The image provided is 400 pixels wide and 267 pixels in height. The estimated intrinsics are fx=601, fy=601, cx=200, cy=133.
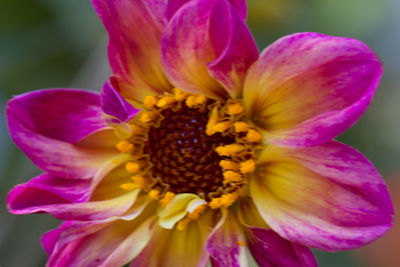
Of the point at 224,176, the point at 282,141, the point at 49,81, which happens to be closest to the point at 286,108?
the point at 282,141

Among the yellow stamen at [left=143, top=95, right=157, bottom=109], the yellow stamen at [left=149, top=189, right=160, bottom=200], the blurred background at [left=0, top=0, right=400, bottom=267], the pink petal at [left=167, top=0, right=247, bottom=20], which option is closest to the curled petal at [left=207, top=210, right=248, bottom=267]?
the yellow stamen at [left=149, top=189, right=160, bottom=200]

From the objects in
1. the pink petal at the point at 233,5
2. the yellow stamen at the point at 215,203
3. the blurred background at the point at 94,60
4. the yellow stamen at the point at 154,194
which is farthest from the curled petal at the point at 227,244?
the blurred background at the point at 94,60

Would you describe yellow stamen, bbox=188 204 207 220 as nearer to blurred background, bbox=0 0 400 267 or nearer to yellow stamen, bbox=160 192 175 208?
yellow stamen, bbox=160 192 175 208

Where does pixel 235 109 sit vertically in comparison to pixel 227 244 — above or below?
above

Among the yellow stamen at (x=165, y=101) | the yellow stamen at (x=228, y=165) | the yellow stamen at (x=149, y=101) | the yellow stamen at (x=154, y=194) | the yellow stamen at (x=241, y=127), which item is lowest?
the yellow stamen at (x=154, y=194)

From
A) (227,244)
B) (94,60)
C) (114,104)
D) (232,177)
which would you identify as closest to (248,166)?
(232,177)

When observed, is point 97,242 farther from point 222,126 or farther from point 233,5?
point 233,5

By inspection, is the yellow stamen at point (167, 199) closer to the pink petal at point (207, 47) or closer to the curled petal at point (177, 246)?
the curled petal at point (177, 246)
